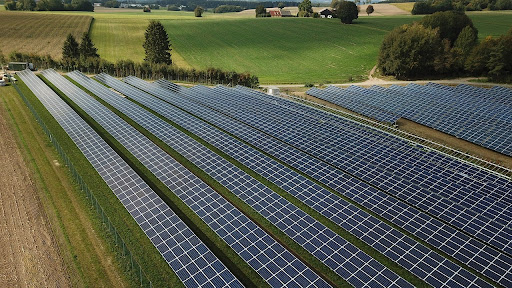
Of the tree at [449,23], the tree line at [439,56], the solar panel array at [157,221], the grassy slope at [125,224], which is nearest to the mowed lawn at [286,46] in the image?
the tree line at [439,56]

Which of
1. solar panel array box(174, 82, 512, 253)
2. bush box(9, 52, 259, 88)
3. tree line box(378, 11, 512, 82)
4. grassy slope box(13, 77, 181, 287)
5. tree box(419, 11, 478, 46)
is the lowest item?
grassy slope box(13, 77, 181, 287)

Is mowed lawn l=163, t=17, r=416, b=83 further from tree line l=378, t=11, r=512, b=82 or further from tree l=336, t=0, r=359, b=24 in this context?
tree line l=378, t=11, r=512, b=82

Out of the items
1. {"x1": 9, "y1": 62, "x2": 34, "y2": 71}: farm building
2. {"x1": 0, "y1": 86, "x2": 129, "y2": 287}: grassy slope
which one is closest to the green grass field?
{"x1": 9, "y1": 62, "x2": 34, "y2": 71}: farm building

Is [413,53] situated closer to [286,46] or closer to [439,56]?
[439,56]

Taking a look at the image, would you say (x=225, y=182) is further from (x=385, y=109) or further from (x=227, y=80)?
(x=227, y=80)

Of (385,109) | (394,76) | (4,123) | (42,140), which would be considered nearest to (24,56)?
(4,123)
